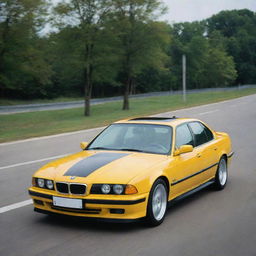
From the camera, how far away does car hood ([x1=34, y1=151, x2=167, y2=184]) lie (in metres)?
5.70

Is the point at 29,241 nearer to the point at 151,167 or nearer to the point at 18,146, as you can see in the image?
the point at 151,167

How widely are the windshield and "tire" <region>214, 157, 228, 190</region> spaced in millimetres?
1552

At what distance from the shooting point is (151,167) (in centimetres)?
601

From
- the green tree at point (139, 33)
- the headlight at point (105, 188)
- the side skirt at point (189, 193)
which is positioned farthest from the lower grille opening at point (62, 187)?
the green tree at point (139, 33)

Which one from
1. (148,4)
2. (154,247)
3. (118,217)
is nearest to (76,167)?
(118,217)

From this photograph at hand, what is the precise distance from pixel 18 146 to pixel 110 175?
377 inches

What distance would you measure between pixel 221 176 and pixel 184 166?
69.3 inches

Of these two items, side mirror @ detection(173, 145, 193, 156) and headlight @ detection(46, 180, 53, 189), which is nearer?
headlight @ detection(46, 180, 53, 189)

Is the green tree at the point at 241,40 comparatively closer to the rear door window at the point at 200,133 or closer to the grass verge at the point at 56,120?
the grass verge at the point at 56,120

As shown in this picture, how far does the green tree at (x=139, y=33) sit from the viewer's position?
116 feet

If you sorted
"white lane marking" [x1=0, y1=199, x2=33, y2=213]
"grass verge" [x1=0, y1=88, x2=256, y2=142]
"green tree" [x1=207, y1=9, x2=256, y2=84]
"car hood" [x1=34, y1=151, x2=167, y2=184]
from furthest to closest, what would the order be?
"green tree" [x1=207, y1=9, x2=256, y2=84]
"grass verge" [x1=0, y1=88, x2=256, y2=142]
"white lane marking" [x1=0, y1=199, x2=33, y2=213]
"car hood" [x1=34, y1=151, x2=167, y2=184]

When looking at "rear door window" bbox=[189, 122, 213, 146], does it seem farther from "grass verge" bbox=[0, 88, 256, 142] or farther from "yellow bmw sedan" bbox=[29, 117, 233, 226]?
"grass verge" bbox=[0, 88, 256, 142]

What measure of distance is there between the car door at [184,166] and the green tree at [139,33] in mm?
27563

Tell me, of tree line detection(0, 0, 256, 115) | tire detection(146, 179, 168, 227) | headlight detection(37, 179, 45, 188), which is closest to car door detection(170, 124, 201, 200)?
tire detection(146, 179, 168, 227)
